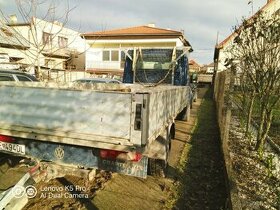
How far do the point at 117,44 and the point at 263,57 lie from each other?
29181 mm

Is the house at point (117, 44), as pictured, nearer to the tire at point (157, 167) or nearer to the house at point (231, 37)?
the house at point (231, 37)

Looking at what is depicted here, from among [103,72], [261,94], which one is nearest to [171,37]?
[103,72]

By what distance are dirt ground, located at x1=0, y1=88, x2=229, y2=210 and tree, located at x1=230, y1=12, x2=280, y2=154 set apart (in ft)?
6.15

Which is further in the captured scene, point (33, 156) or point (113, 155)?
point (33, 156)

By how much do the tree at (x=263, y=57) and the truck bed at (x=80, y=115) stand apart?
3457 mm

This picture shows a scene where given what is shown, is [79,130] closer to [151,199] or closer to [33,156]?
[33,156]

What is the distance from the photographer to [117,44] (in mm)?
33844

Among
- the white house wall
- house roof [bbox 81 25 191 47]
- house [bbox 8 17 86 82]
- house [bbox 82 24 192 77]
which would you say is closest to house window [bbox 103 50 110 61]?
house [bbox 82 24 192 77]

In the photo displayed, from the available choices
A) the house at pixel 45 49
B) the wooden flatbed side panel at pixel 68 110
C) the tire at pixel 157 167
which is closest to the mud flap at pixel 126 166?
the wooden flatbed side panel at pixel 68 110

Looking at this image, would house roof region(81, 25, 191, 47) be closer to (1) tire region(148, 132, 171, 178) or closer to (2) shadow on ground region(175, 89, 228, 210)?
(2) shadow on ground region(175, 89, 228, 210)

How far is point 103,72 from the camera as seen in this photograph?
33531 millimetres

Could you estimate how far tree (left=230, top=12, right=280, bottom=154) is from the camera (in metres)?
5.82

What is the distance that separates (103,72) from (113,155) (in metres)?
30.9

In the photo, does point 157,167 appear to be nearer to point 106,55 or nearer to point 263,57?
point 263,57
